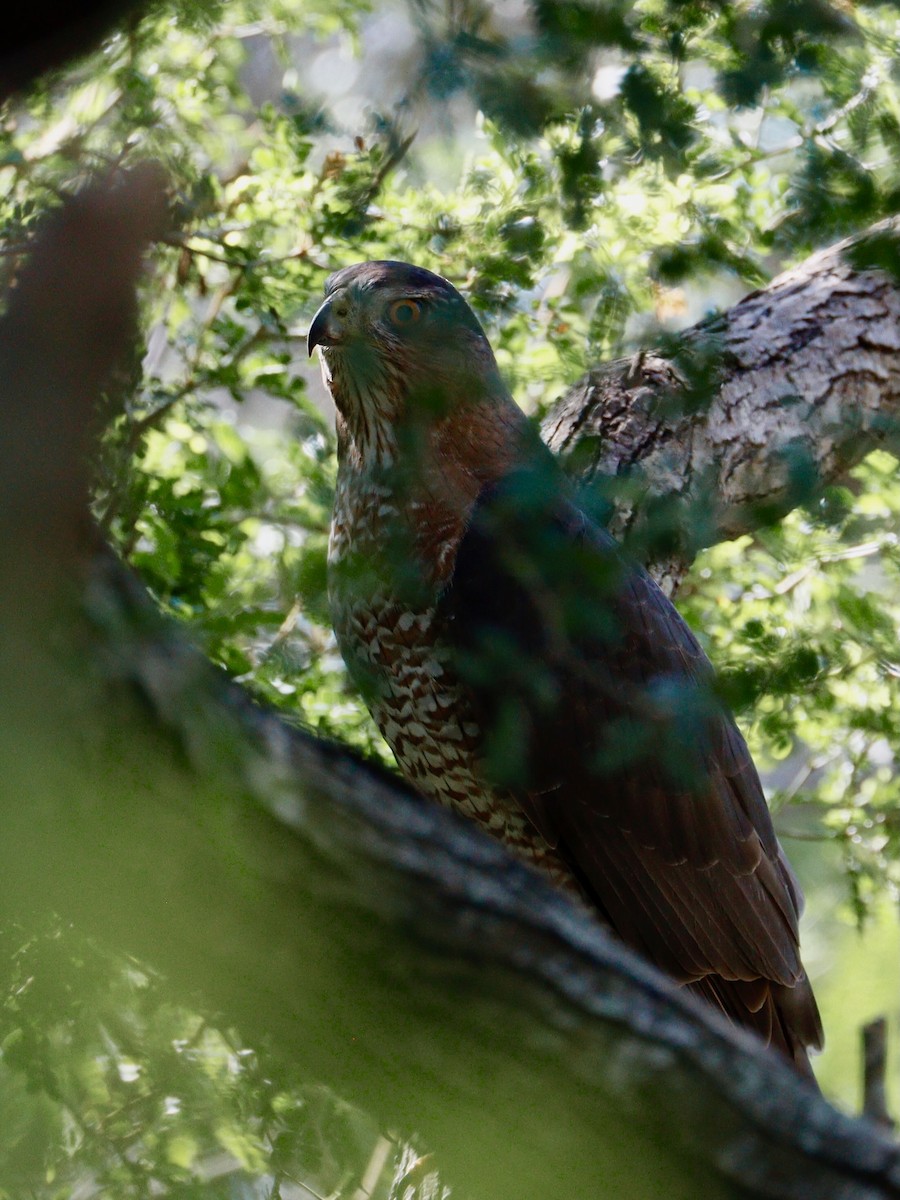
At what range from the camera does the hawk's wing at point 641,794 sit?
2670 millimetres

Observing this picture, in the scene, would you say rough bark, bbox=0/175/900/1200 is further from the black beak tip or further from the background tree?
the black beak tip

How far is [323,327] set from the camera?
3025 mm

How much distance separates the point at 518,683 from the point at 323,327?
115 cm

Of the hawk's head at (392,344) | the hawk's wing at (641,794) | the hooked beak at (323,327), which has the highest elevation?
the hooked beak at (323,327)

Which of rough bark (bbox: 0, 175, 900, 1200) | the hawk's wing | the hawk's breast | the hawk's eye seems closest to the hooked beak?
the hawk's eye

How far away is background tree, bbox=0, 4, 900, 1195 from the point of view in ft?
4.94

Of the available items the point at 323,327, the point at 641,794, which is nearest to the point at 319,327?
the point at 323,327

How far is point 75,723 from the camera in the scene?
1050 millimetres

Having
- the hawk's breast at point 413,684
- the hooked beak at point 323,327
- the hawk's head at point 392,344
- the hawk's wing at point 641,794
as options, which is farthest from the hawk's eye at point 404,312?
the hawk's wing at point 641,794

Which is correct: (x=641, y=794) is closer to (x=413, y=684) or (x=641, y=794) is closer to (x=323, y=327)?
(x=413, y=684)

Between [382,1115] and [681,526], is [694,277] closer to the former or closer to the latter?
[681,526]

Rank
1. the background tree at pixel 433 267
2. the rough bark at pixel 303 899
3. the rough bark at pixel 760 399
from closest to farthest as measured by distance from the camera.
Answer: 1. the rough bark at pixel 303 899
2. the background tree at pixel 433 267
3. the rough bark at pixel 760 399

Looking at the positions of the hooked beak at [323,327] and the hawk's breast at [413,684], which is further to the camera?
the hooked beak at [323,327]

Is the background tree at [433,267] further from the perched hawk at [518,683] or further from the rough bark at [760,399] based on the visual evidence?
the perched hawk at [518,683]
